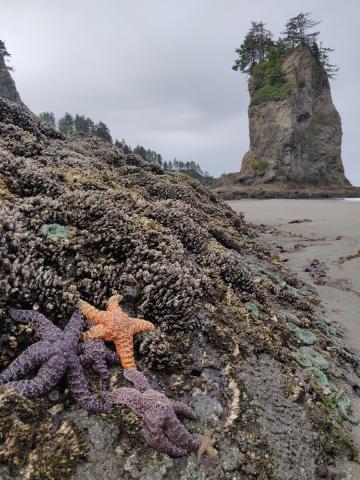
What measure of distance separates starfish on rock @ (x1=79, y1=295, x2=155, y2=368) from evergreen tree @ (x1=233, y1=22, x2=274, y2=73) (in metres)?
69.8

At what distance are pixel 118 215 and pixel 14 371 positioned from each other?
263 centimetres

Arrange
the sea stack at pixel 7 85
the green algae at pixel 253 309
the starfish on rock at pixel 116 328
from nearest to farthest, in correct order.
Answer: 1. the starfish on rock at pixel 116 328
2. the green algae at pixel 253 309
3. the sea stack at pixel 7 85

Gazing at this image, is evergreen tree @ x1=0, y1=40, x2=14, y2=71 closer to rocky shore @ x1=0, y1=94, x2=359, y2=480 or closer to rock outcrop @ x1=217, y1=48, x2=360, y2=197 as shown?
rock outcrop @ x1=217, y1=48, x2=360, y2=197

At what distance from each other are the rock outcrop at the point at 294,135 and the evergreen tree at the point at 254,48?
586 centimetres

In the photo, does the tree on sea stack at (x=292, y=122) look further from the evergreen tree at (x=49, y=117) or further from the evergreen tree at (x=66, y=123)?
the evergreen tree at (x=49, y=117)

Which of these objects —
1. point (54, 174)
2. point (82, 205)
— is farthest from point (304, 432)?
point (54, 174)

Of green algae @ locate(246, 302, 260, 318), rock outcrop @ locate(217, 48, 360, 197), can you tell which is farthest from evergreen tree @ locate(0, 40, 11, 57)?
green algae @ locate(246, 302, 260, 318)

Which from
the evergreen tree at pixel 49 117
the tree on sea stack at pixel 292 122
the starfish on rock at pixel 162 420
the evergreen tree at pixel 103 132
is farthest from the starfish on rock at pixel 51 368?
the evergreen tree at pixel 49 117

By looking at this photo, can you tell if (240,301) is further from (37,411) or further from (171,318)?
(37,411)

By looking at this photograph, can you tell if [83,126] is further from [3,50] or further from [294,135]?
[294,135]

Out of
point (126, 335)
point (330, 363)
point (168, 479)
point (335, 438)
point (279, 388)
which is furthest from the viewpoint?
point (330, 363)

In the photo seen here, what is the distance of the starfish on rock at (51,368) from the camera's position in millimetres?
2428

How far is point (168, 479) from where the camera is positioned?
2432 mm

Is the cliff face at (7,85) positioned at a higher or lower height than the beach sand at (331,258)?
higher
